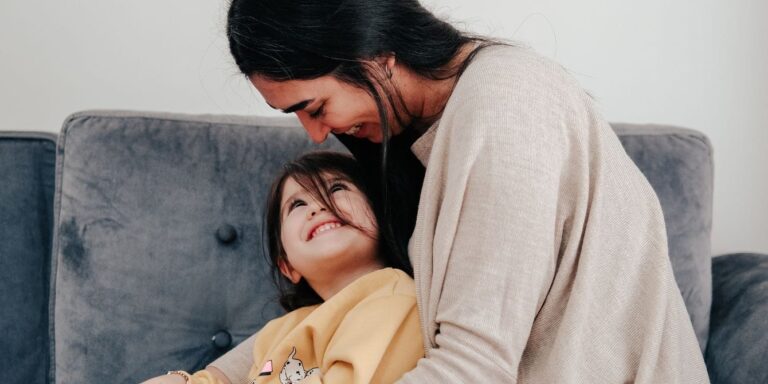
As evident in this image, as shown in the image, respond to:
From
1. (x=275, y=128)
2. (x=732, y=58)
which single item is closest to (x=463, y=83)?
(x=275, y=128)

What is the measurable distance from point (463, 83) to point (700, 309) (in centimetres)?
81

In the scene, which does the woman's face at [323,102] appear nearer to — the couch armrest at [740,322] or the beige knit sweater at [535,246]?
the beige knit sweater at [535,246]

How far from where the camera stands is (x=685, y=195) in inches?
61.4

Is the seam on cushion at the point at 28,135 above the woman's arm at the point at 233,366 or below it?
above

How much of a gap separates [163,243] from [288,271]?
0.28m

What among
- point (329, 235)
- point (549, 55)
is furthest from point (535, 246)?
point (549, 55)

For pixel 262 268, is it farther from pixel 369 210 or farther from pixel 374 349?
pixel 374 349

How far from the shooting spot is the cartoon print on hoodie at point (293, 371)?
47.5 inches

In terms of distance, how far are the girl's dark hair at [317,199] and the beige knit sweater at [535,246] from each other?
1.00ft

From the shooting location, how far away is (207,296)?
60.9 inches

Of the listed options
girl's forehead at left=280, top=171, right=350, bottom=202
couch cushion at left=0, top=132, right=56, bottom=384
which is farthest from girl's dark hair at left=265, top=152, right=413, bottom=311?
couch cushion at left=0, top=132, right=56, bottom=384

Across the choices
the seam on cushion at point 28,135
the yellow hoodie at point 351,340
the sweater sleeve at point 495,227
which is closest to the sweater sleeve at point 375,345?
the yellow hoodie at point 351,340

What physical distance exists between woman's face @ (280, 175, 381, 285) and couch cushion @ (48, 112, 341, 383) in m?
0.23

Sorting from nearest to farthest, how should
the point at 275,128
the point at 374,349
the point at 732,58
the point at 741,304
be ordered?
the point at 374,349, the point at 741,304, the point at 275,128, the point at 732,58
